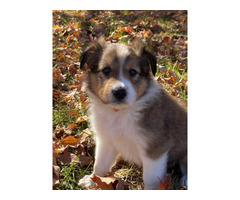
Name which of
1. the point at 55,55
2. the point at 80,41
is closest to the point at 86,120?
the point at 55,55

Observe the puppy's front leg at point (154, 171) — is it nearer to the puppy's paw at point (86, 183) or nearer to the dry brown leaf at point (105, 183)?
the dry brown leaf at point (105, 183)

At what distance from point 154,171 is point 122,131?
0.63 m

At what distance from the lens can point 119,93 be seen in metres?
2.79

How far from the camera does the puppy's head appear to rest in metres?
2.86

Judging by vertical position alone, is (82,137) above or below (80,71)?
below

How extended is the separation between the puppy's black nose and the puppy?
12 millimetres

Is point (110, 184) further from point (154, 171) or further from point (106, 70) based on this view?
point (106, 70)

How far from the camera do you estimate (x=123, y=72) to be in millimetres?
3051

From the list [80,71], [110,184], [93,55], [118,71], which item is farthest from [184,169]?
[80,71]

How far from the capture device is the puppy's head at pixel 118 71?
2.86 m

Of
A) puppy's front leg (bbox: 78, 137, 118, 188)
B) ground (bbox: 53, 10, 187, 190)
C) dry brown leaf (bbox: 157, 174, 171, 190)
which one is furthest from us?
ground (bbox: 53, 10, 187, 190)

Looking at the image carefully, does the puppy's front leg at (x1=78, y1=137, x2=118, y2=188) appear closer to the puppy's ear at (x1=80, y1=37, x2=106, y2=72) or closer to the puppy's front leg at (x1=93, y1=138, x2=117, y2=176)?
the puppy's front leg at (x1=93, y1=138, x2=117, y2=176)

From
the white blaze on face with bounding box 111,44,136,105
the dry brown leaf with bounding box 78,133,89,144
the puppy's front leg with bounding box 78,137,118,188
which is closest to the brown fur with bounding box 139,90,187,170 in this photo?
the white blaze on face with bounding box 111,44,136,105

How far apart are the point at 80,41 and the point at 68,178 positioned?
14.6ft
